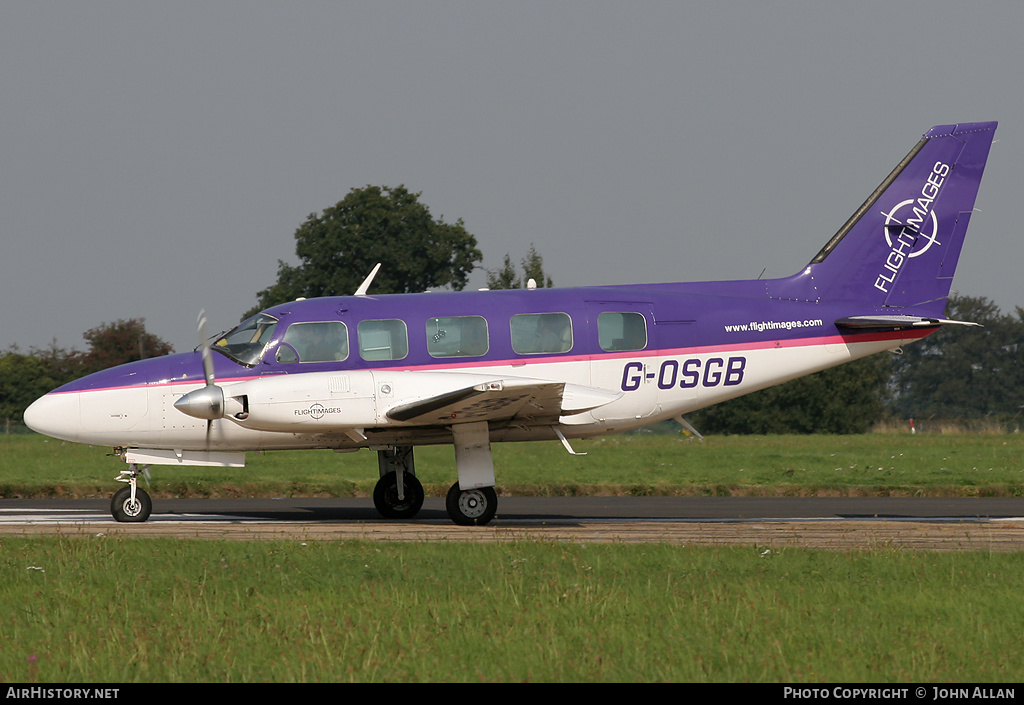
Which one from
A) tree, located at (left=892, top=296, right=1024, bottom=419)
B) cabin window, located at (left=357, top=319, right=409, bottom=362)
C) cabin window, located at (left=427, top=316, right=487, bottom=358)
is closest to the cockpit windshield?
cabin window, located at (left=357, top=319, right=409, bottom=362)

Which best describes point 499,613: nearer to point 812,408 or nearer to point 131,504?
point 131,504

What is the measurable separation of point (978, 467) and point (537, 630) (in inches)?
821

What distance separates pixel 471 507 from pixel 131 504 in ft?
15.8

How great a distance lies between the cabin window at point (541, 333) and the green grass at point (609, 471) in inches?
277

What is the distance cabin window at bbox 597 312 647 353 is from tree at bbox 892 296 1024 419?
278 feet

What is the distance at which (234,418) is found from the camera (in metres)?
13.9

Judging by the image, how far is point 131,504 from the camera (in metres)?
15.0

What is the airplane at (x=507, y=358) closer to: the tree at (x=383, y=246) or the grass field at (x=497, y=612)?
the grass field at (x=497, y=612)

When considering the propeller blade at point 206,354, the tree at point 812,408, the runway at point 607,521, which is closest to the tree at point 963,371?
the tree at point 812,408

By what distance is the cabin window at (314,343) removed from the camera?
14758 mm

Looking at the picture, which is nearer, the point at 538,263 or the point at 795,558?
the point at 795,558

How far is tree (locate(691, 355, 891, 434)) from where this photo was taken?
5372 cm

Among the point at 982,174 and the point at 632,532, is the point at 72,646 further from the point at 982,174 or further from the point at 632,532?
the point at 982,174

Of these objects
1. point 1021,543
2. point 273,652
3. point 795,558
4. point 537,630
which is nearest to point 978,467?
point 1021,543
